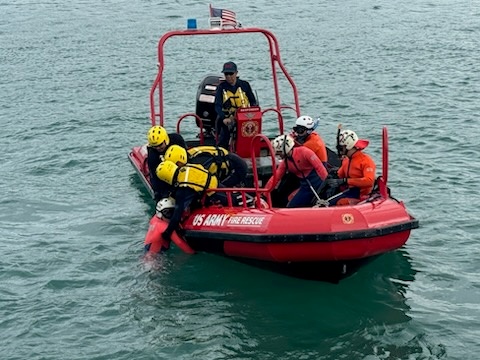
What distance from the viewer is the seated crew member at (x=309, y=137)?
10.0 metres

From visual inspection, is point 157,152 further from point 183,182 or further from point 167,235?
point 167,235

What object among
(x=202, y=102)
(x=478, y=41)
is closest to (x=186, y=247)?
(x=202, y=102)

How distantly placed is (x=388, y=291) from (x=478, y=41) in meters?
14.8

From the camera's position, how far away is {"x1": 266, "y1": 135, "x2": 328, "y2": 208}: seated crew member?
9.51m

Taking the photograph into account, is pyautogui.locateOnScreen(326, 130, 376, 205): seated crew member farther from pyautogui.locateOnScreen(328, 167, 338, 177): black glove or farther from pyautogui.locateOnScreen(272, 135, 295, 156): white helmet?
pyautogui.locateOnScreen(328, 167, 338, 177): black glove

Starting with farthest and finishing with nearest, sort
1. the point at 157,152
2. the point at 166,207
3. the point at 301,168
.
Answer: the point at 157,152 → the point at 166,207 → the point at 301,168

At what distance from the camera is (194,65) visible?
848 inches

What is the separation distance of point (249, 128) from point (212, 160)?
65.0 inches

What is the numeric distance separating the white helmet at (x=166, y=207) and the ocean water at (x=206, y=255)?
533mm

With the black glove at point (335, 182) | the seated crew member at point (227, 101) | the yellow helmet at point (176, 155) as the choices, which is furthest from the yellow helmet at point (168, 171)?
the seated crew member at point (227, 101)

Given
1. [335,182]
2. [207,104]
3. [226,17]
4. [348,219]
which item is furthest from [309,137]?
[207,104]

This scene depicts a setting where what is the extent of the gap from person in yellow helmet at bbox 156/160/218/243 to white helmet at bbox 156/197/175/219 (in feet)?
0.87

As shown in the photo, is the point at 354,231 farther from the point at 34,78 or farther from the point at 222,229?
the point at 34,78

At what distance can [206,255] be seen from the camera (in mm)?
9930
